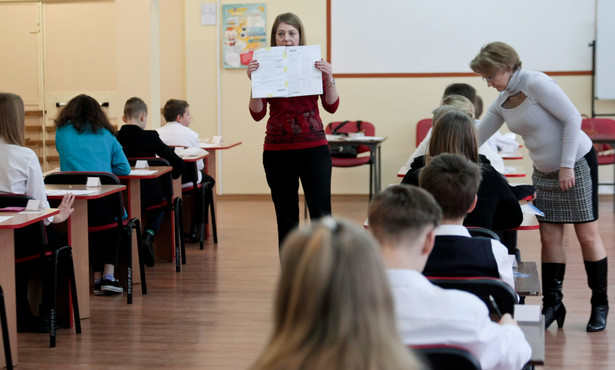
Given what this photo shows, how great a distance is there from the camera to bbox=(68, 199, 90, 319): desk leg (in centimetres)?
448

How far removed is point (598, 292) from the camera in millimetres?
4262

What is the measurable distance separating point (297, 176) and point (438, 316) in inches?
97.3

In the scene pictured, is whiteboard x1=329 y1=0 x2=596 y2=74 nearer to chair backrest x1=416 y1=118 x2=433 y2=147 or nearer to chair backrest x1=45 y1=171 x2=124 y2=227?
chair backrest x1=416 y1=118 x2=433 y2=147

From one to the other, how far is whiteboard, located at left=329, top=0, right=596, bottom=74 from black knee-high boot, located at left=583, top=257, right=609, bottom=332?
5.49 metres

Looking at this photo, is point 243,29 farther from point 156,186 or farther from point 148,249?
point 148,249

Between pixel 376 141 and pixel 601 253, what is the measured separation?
409 centimetres

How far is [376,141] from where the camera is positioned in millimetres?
8148

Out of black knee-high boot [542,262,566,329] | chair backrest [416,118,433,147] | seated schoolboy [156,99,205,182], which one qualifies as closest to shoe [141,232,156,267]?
seated schoolboy [156,99,205,182]

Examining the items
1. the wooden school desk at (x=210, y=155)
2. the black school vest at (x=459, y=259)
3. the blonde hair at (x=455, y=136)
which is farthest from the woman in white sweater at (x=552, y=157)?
the wooden school desk at (x=210, y=155)

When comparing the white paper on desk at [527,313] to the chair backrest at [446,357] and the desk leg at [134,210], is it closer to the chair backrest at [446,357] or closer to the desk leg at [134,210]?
the chair backrest at [446,357]

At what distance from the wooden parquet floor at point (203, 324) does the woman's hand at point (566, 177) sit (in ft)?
2.62

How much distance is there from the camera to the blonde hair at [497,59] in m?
3.96

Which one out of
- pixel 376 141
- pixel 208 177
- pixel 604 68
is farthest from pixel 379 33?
pixel 208 177

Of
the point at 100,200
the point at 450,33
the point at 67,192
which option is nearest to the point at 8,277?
the point at 67,192
